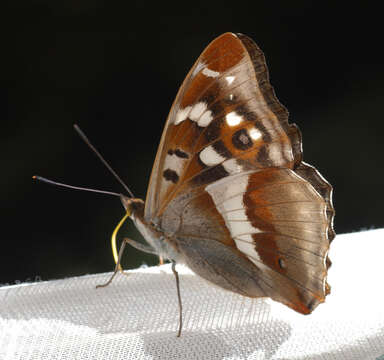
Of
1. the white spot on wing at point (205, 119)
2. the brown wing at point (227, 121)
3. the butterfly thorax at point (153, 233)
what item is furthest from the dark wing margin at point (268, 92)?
the butterfly thorax at point (153, 233)

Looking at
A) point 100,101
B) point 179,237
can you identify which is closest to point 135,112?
point 100,101

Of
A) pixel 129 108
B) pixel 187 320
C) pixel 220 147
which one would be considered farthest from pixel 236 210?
pixel 129 108

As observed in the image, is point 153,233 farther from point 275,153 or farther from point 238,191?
point 275,153

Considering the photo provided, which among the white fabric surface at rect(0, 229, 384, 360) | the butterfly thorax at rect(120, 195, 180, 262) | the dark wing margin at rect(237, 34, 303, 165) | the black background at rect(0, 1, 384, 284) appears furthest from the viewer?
the black background at rect(0, 1, 384, 284)

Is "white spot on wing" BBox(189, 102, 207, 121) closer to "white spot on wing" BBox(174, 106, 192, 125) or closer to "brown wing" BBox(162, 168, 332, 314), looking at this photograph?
"white spot on wing" BBox(174, 106, 192, 125)

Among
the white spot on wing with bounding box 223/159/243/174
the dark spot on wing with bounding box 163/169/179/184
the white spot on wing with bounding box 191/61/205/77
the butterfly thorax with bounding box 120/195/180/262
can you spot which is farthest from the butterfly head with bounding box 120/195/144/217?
the white spot on wing with bounding box 191/61/205/77

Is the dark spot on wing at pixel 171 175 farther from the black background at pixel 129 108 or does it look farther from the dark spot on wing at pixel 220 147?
the black background at pixel 129 108
